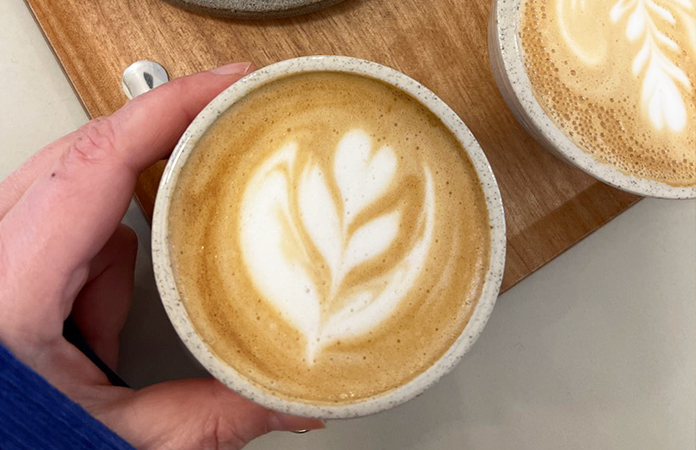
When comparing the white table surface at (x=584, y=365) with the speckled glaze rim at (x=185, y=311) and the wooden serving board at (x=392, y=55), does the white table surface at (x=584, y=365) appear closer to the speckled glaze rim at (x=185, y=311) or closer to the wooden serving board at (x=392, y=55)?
the wooden serving board at (x=392, y=55)

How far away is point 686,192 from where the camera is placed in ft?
1.79

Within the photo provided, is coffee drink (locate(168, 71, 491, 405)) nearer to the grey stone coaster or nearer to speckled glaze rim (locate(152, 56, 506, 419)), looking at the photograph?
speckled glaze rim (locate(152, 56, 506, 419))

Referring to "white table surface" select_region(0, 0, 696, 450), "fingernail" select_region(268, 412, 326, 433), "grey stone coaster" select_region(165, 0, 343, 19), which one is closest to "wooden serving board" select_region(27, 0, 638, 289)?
"grey stone coaster" select_region(165, 0, 343, 19)

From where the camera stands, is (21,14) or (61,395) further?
(21,14)

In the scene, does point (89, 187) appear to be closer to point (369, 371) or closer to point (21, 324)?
point (21, 324)

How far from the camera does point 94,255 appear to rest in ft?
1.64

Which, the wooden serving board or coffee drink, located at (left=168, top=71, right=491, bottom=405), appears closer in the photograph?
coffee drink, located at (left=168, top=71, right=491, bottom=405)

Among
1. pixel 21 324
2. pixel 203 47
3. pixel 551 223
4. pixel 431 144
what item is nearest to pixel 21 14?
pixel 203 47

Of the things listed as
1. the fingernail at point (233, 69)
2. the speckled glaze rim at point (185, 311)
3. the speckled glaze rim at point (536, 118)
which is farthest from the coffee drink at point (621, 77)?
the fingernail at point (233, 69)

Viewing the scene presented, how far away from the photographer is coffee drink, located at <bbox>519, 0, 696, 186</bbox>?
21.7 inches

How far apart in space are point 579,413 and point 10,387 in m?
0.59

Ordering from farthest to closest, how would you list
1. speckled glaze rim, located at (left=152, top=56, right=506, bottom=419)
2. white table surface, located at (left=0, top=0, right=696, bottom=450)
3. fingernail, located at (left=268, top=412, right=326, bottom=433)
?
white table surface, located at (left=0, top=0, right=696, bottom=450) < fingernail, located at (left=268, top=412, right=326, bottom=433) < speckled glaze rim, located at (left=152, top=56, right=506, bottom=419)

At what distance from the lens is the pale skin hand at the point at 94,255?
47cm

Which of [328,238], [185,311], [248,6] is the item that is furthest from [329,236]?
[248,6]
